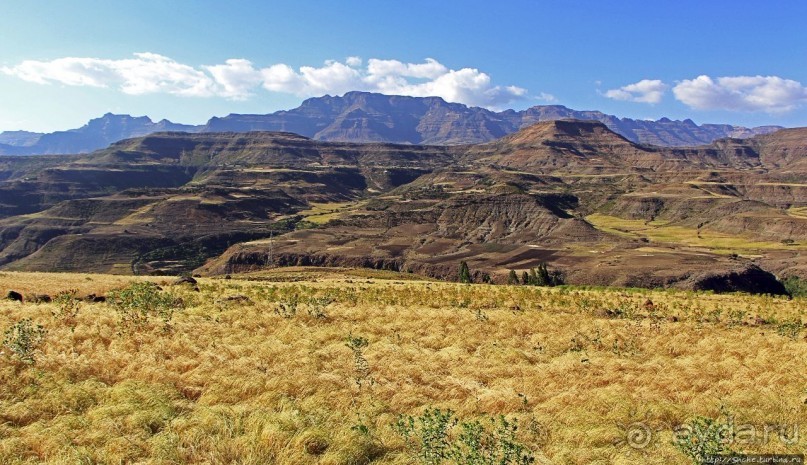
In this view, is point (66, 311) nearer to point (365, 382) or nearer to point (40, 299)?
point (40, 299)

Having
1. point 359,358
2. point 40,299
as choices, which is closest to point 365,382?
point 359,358

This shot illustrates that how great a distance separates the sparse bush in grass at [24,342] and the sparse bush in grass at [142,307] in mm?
3051

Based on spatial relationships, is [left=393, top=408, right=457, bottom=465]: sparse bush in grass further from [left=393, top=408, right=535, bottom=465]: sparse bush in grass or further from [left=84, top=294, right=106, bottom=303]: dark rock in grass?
[left=84, top=294, right=106, bottom=303]: dark rock in grass

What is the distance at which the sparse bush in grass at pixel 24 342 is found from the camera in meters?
14.3

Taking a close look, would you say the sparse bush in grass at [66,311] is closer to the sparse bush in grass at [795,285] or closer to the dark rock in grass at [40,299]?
the dark rock in grass at [40,299]

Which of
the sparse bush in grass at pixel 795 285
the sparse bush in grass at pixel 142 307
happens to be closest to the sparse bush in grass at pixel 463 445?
the sparse bush in grass at pixel 142 307

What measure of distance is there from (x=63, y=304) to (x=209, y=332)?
8592 mm

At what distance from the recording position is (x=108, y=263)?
508ft

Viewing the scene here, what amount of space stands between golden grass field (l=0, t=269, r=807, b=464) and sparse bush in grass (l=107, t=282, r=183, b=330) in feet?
1.46

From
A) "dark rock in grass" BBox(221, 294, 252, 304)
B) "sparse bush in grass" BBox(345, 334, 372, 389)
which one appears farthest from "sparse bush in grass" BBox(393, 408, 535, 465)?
"dark rock in grass" BBox(221, 294, 252, 304)

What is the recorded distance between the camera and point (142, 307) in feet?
74.8

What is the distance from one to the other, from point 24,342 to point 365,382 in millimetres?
10166

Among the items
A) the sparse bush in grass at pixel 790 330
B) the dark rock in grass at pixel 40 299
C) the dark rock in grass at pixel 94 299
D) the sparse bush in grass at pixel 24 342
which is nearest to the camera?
the sparse bush in grass at pixel 24 342

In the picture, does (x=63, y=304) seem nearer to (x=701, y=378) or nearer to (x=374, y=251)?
(x=701, y=378)
